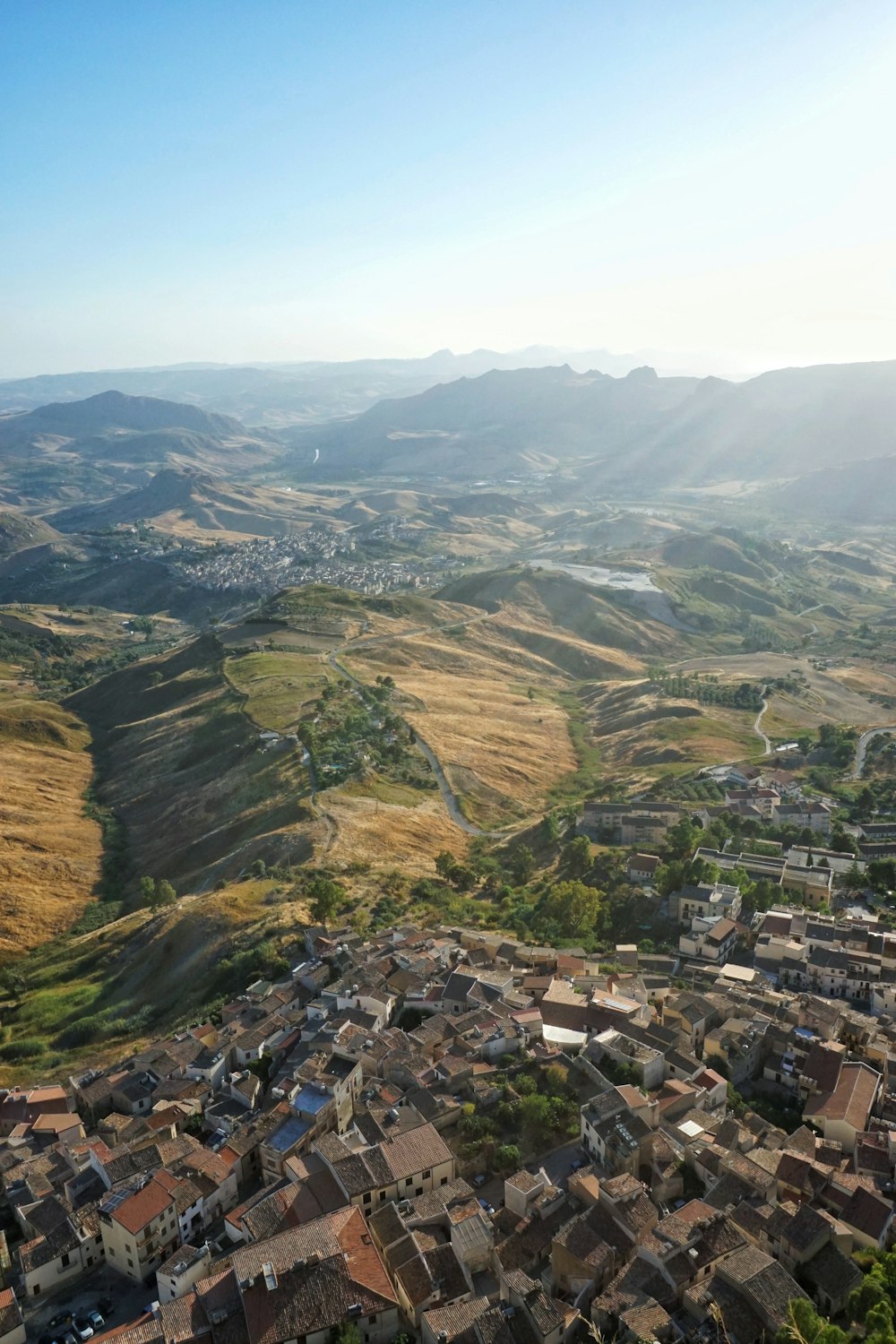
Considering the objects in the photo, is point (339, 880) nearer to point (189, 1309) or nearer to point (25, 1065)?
point (25, 1065)

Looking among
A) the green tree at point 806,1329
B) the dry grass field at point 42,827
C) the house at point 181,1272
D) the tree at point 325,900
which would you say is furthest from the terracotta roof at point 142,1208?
the dry grass field at point 42,827

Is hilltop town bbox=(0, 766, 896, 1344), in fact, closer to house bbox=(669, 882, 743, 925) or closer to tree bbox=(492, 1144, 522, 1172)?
tree bbox=(492, 1144, 522, 1172)

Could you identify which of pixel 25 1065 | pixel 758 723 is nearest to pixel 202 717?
pixel 25 1065

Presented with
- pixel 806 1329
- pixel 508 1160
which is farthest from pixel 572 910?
pixel 806 1329

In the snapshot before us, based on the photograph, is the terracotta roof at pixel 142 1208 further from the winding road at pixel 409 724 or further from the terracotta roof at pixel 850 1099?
the winding road at pixel 409 724

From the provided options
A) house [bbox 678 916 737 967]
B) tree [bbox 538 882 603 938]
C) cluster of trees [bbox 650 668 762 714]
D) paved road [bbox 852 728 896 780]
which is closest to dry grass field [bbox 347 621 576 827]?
cluster of trees [bbox 650 668 762 714]

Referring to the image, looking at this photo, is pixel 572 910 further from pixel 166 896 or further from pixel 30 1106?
pixel 30 1106
